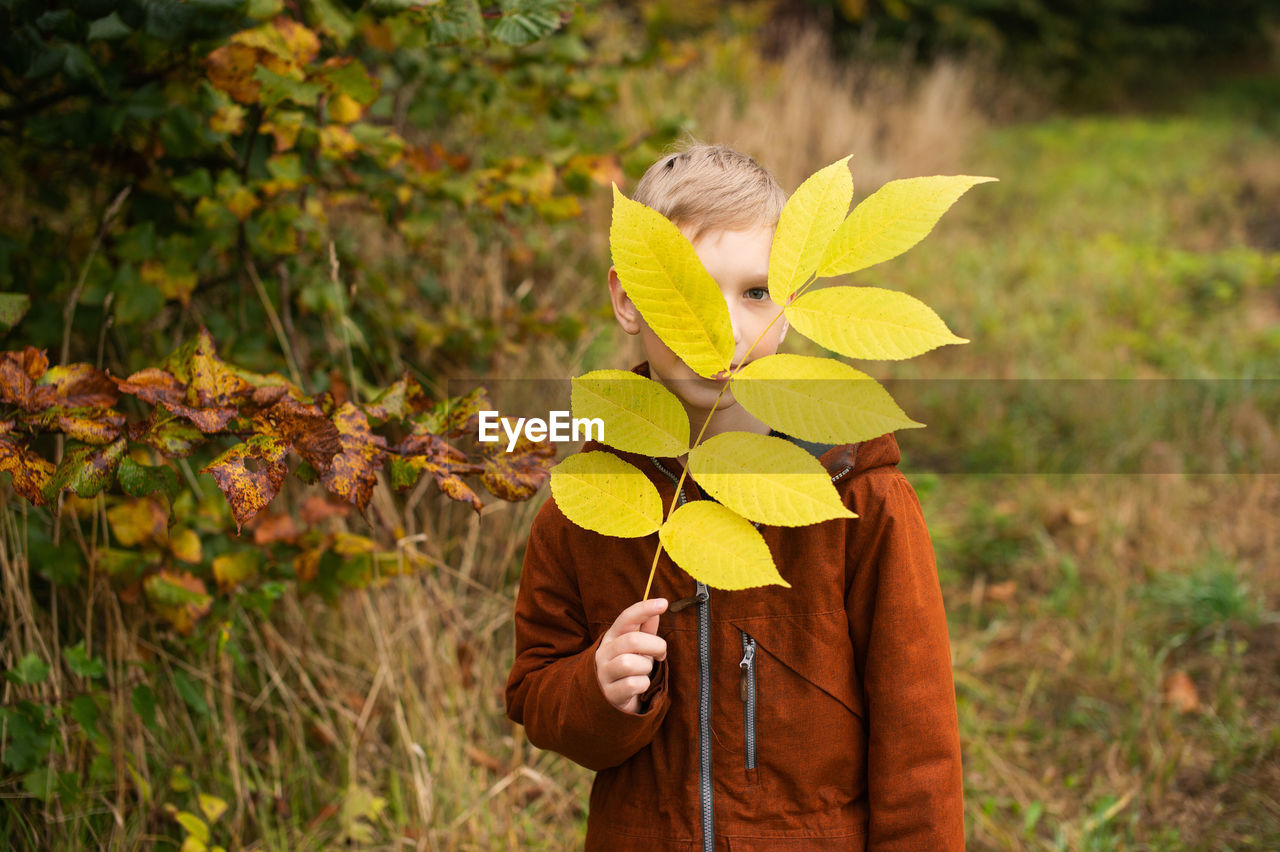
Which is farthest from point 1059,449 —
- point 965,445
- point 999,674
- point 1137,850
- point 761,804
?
point 761,804

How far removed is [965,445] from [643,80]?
9.42 feet

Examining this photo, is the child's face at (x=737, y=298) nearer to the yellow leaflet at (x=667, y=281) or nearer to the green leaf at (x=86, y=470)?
the yellow leaflet at (x=667, y=281)

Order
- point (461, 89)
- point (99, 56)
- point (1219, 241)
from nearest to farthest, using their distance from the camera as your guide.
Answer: point (99, 56) < point (461, 89) < point (1219, 241)

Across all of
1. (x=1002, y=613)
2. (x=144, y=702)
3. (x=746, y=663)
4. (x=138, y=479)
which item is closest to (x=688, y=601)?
(x=746, y=663)

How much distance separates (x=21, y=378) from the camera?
112 centimetres

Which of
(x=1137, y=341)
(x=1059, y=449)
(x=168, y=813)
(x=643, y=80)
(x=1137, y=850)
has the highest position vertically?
(x=643, y=80)

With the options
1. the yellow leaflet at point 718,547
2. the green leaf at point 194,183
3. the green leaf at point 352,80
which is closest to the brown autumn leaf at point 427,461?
the yellow leaflet at point 718,547

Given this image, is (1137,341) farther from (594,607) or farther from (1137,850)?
(594,607)

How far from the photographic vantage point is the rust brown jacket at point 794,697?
3.54 ft

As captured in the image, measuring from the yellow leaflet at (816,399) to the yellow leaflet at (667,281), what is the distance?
0.17ft

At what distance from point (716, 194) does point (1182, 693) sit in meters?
2.15

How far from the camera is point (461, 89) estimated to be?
227cm

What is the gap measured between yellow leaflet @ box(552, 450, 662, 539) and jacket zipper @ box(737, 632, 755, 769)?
11.6 inches

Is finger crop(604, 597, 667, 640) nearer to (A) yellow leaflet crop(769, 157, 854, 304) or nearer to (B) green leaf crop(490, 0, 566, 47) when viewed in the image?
(A) yellow leaflet crop(769, 157, 854, 304)
